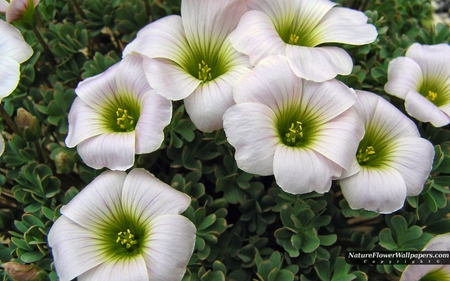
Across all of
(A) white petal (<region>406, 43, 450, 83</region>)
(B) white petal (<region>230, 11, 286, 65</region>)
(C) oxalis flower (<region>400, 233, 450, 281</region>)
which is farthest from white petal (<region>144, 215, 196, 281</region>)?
(A) white petal (<region>406, 43, 450, 83</region>)

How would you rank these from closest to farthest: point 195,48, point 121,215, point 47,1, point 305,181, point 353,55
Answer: point 305,181
point 121,215
point 195,48
point 353,55
point 47,1

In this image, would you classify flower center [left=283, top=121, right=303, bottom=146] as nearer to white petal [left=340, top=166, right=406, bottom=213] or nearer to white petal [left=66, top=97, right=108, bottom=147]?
white petal [left=340, top=166, right=406, bottom=213]

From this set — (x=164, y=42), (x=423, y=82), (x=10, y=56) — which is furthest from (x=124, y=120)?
(x=423, y=82)

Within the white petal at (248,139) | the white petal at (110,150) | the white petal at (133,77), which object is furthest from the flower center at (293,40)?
the white petal at (110,150)

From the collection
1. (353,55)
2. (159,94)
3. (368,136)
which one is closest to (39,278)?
(159,94)

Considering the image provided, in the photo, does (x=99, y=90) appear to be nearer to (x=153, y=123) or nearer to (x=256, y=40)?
(x=153, y=123)

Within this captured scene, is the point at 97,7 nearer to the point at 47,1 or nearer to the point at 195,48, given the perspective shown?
the point at 47,1
